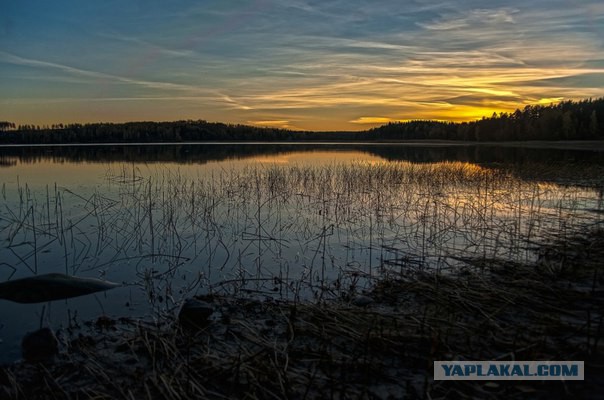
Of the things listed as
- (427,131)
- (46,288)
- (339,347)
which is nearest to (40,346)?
(46,288)

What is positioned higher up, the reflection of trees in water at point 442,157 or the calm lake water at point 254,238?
the reflection of trees in water at point 442,157

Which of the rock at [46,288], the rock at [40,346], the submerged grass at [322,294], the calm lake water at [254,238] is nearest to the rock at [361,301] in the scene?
the submerged grass at [322,294]

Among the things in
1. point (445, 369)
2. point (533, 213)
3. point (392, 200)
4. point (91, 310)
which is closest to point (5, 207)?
point (91, 310)

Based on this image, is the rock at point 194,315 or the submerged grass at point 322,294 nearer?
the submerged grass at point 322,294

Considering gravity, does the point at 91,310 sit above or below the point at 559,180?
below

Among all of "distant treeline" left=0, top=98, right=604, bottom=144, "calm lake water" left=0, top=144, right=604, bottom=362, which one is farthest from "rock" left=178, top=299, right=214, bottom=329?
"distant treeline" left=0, top=98, right=604, bottom=144

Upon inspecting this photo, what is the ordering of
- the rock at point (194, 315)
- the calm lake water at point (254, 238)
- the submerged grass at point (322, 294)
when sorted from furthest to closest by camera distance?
the calm lake water at point (254, 238) → the rock at point (194, 315) → the submerged grass at point (322, 294)

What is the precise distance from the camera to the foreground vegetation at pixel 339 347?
3949mm

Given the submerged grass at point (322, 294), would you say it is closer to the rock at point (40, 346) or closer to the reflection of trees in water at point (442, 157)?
the rock at point (40, 346)

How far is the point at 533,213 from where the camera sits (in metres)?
13.3

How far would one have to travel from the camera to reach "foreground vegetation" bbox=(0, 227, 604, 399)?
13.0 ft

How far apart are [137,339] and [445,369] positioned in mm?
3676

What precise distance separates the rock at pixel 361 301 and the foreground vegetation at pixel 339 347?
0.14 meters

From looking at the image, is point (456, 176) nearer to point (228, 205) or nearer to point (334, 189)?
point (334, 189)
